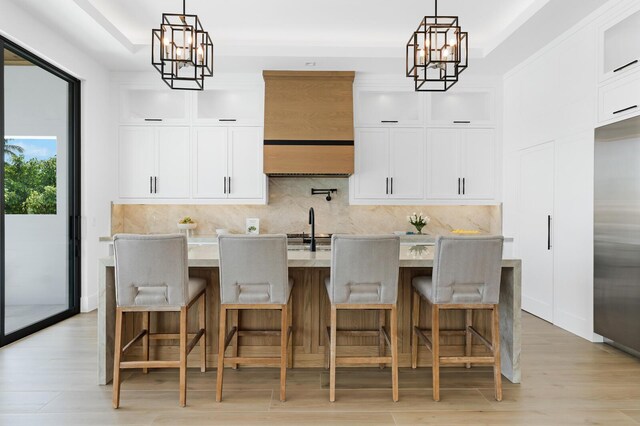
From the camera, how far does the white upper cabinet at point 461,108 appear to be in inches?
197

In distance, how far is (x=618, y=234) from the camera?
3141 millimetres

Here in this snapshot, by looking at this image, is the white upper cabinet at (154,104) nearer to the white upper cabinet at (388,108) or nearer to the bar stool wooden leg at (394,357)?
the white upper cabinet at (388,108)

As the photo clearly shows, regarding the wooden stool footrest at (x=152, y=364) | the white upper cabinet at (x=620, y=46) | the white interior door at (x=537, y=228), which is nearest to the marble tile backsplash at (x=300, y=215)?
the white interior door at (x=537, y=228)

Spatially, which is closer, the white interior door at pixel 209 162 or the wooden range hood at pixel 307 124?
the wooden range hood at pixel 307 124

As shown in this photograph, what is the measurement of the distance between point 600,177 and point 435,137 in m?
2.01

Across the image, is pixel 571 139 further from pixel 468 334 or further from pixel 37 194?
pixel 37 194

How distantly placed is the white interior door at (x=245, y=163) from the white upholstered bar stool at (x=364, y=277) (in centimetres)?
278

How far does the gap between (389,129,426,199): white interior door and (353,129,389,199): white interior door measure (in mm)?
79

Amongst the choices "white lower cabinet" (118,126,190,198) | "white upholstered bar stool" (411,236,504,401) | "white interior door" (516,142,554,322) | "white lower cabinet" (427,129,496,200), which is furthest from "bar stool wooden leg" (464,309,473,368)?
"white lower cabinet" (118,126,190,198)

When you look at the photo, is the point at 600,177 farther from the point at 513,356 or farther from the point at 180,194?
the point at 180,194

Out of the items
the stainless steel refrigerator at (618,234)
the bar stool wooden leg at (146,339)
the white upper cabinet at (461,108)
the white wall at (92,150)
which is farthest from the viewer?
the white upper cabinet at (461,108)

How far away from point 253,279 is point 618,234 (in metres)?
2.94

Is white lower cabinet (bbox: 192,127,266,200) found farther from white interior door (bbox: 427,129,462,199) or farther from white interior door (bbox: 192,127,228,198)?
white interior door (bbox: 427,129,462,199)

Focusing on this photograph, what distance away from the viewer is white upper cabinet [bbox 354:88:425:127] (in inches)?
196
